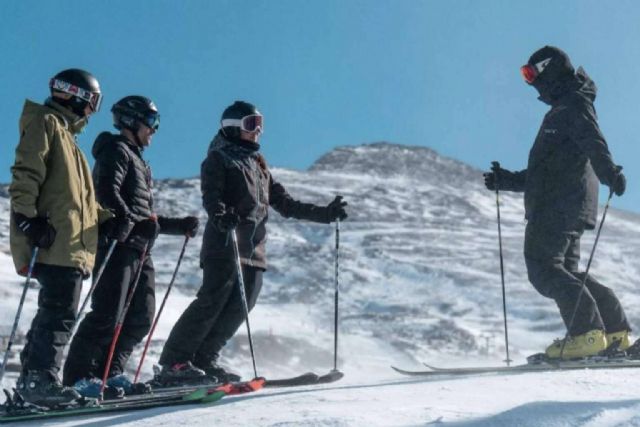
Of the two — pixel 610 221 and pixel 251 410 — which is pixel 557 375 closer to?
pixel 251 410

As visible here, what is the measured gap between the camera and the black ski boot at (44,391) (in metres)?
4.31

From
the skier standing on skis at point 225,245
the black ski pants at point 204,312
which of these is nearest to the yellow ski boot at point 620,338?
the skier standing on skis at point 225,245

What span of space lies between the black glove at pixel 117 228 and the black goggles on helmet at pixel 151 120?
90 cm

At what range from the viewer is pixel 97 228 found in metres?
4.84

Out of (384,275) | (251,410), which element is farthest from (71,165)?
(384,275)

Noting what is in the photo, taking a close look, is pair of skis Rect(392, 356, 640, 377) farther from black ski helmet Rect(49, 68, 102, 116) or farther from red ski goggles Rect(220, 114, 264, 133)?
black ski helmet Rect(49, 68, 102, 116)

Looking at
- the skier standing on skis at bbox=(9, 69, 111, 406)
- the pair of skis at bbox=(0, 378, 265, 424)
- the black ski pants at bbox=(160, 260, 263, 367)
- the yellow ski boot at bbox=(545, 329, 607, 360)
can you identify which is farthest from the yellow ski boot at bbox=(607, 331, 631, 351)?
the skier standing on skis at bbox=(9, 69, 111, 406)

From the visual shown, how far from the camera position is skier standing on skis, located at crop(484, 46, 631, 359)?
19.4 ft

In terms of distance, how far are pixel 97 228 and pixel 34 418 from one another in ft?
3.83

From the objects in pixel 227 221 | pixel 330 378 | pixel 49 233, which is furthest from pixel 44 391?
pixel 330 378

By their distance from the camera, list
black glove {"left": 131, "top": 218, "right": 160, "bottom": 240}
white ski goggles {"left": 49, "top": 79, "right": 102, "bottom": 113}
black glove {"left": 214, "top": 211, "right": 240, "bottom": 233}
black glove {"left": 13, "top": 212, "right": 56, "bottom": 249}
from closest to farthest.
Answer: black glove {"left": 13, "top": 212, "right": 56, "bottom": 249} → white ski goggles {"left": 49, "top": 79, "right": 102, "bottom": 113} → black glove {"left": 131, "top": 218, "right": 160, "bottom": 240} → black glove {"left": 214, "top": 211, "right": 240, "bottom": 233}

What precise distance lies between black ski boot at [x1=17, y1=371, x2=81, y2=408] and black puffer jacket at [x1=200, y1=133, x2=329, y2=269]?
1.58 m

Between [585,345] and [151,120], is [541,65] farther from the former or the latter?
[151,120]

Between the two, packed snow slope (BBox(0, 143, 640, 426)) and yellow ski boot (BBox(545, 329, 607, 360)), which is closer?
packed snow slope (BBox(0, 143, 640, 426))
